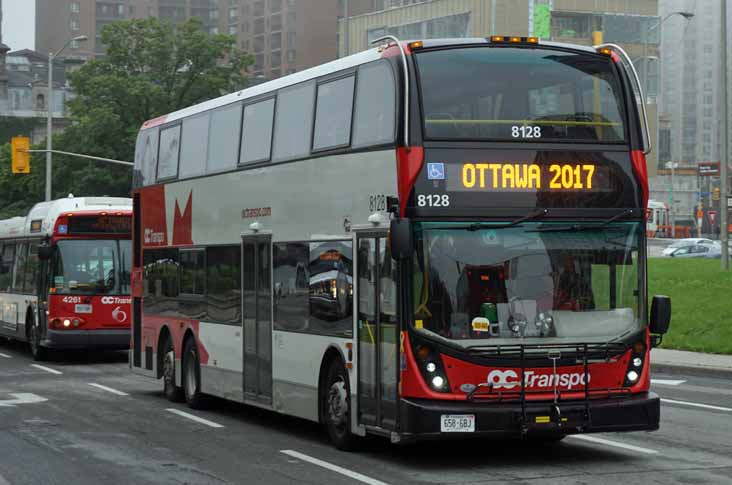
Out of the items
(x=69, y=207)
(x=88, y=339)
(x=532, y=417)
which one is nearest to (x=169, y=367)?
(x=88, y=339)

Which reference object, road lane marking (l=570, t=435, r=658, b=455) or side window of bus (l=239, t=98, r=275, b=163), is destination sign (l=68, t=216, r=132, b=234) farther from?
road lane marking (l=570, t=435, r=658, b=455)

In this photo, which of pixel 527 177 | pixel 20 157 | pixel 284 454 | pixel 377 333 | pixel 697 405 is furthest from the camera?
pixel 20 157

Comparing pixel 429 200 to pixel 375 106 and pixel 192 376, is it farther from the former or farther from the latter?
pixel 192 376

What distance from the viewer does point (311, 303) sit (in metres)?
14.9

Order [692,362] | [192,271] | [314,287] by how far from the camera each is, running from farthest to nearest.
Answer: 1. [692,362]
2. [192,271]
3. [314,287]

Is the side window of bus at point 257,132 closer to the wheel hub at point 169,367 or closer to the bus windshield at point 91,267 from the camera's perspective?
the wheel hub at point 169,367

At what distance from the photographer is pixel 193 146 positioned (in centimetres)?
1941

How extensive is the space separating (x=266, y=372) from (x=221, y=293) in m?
2.00

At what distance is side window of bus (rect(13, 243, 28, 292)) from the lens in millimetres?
30953

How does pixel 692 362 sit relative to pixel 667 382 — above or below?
above

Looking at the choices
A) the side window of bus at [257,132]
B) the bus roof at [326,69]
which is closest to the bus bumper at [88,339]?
the bus roof at [326,69]

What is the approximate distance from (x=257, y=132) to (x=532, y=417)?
608 cm

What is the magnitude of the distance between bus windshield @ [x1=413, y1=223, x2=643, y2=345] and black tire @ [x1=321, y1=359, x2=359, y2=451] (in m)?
1.78

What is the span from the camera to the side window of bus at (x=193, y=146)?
18.9 metres
